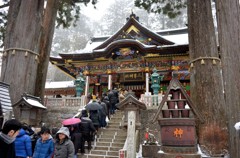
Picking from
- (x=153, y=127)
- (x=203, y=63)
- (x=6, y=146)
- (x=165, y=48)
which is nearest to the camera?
(x=6, y=146)

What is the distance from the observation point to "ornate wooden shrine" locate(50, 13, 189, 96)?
44.9ft

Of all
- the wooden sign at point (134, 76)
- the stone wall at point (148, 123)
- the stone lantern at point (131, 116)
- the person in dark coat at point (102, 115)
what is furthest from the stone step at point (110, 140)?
the wooden sign at point (134, 76)

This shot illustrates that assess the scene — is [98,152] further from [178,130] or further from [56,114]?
[56,114]

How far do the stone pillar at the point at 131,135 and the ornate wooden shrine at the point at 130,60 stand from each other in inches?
299

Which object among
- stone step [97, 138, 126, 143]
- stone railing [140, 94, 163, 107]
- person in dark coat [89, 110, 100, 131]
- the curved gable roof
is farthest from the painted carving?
the curved gable roof

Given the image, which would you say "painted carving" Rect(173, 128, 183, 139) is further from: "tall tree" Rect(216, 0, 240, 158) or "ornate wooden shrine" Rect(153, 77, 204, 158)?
"tall tree" Rect(216, 0, 240, 158)

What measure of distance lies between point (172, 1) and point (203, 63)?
4737 mm

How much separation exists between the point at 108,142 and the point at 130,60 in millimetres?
8308

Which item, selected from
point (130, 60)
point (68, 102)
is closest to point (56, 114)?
point (68, 102)

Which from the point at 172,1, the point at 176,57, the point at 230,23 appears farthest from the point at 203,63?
the point at 176,57

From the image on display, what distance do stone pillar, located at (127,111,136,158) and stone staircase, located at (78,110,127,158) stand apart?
2.83 feet

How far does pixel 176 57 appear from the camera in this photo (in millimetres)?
13930

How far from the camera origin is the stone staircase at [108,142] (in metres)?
7.00

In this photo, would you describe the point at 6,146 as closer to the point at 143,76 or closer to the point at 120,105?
the point at 120,105
